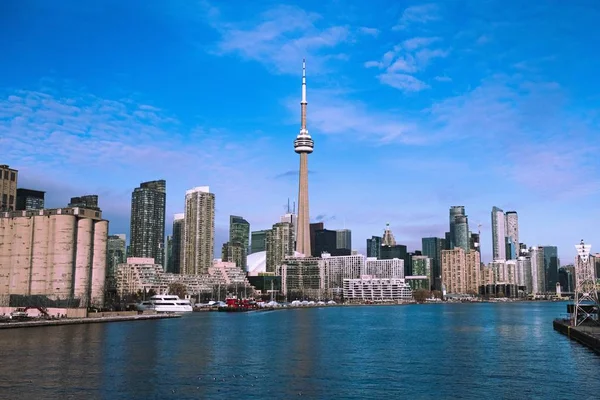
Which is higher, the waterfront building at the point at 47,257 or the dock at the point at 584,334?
the waterfront building at the point at 47,257

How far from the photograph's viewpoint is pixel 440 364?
2783 inches

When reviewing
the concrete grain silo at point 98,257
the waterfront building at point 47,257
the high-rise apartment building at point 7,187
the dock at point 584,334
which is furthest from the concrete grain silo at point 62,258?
the dock at point 584,334

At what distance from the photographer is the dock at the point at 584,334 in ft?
275

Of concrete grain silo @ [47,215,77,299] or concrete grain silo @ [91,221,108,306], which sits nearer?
concrete grain silo @ [47,215,77,299]

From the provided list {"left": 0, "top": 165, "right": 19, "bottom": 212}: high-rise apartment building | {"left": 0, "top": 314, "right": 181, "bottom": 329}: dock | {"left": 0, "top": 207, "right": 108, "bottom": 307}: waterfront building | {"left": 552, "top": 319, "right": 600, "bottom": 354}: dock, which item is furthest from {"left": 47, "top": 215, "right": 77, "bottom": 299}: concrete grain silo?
{"left": 552, "top": 319, "right": 600, "bottom": 354}: dock

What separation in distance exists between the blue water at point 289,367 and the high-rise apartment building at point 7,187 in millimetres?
99780

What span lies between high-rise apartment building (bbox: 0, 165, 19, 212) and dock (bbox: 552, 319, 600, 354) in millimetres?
155394

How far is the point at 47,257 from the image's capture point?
145875mm

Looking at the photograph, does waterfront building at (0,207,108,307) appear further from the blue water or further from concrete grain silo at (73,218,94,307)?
the blue water

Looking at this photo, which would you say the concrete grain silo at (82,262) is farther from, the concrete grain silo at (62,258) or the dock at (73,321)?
the dock at (73,321)

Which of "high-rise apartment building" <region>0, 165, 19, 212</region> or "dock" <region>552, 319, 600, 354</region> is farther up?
"high-rise apartment building" <region>0, 165, 19, 212</region>

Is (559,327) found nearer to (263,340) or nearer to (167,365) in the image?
(263,340)

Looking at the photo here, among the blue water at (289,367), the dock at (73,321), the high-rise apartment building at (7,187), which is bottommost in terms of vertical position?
the blue water at (289,367)

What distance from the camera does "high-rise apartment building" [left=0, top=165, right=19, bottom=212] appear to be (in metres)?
191
